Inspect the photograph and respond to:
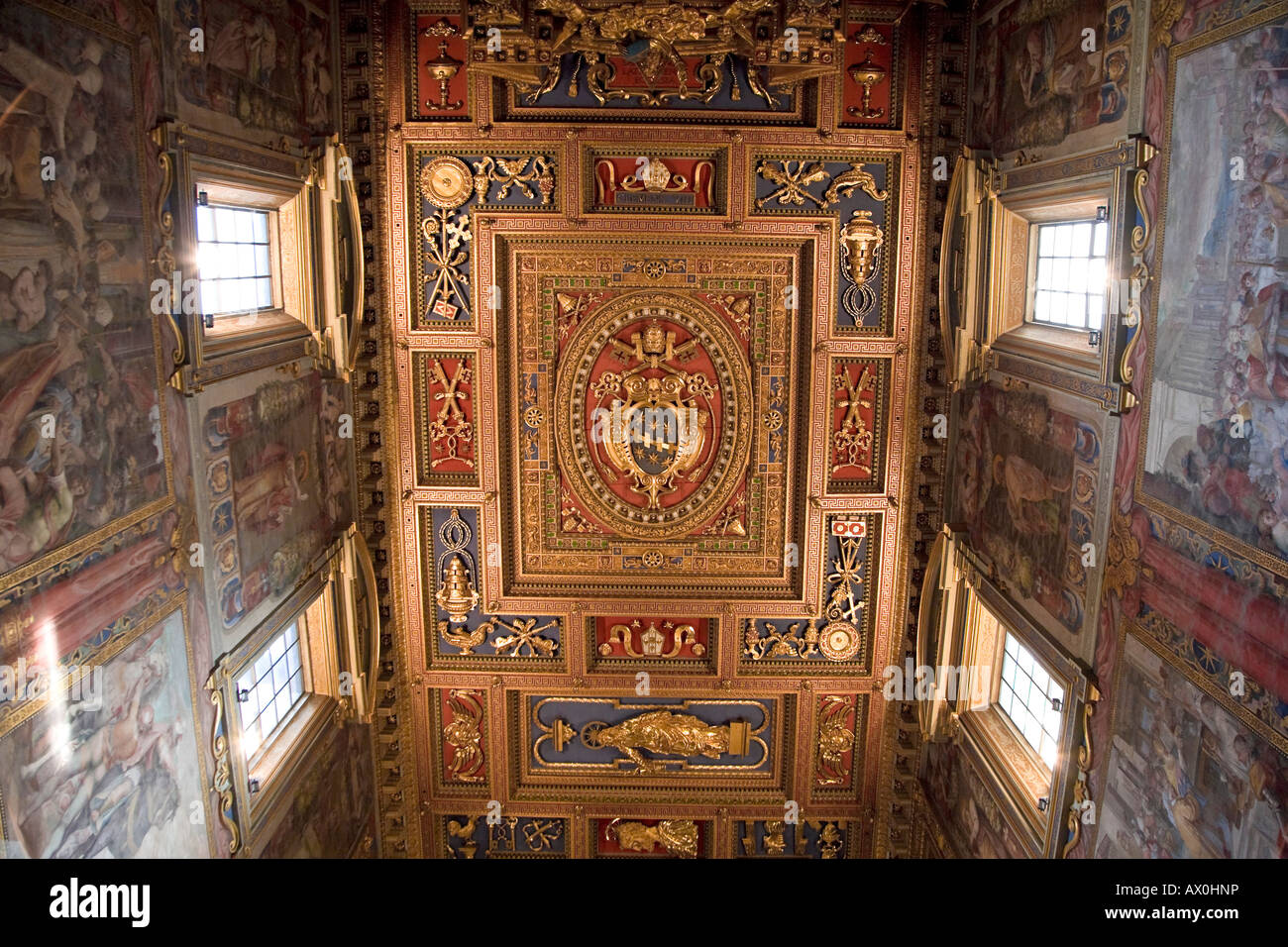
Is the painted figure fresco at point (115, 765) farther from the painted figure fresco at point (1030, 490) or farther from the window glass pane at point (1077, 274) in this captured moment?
the window glass pane at point (1077, 274)

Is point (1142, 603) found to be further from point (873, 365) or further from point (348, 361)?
point (348, 361)

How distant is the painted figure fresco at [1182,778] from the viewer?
18.5ft

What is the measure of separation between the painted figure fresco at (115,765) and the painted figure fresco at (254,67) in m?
4.60

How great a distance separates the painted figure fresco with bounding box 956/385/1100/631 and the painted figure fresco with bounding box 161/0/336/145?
8.48 metres

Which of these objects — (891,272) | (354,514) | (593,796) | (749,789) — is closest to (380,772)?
(593,796)

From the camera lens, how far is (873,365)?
440 inches

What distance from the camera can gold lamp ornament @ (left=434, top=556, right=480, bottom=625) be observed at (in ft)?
38.4

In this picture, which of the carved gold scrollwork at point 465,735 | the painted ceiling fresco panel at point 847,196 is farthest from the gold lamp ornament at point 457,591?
the painted ceiling fresco panel at point 847,196

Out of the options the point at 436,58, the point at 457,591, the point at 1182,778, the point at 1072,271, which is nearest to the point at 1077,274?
the point at 1072,271

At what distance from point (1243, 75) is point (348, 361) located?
9255 millimetres

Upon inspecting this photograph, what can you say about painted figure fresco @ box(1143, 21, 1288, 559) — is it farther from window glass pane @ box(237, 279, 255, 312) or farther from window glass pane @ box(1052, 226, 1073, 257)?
window glass pane @ box(237, 279, 255, 312)

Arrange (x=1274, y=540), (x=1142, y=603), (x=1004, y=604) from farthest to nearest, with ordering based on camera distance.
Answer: (x=1004, y=604) < (x=1142, y=603) < (x=1274, y=540)

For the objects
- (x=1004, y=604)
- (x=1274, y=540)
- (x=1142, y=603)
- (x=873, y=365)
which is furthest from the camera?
(x=873, y=365)

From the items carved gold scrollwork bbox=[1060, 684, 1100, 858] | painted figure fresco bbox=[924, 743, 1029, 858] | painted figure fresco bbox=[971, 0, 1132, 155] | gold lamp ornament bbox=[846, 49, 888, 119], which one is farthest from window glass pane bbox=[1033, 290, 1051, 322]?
painted figure fresco bbox=[924, 743, 1029, 858]
